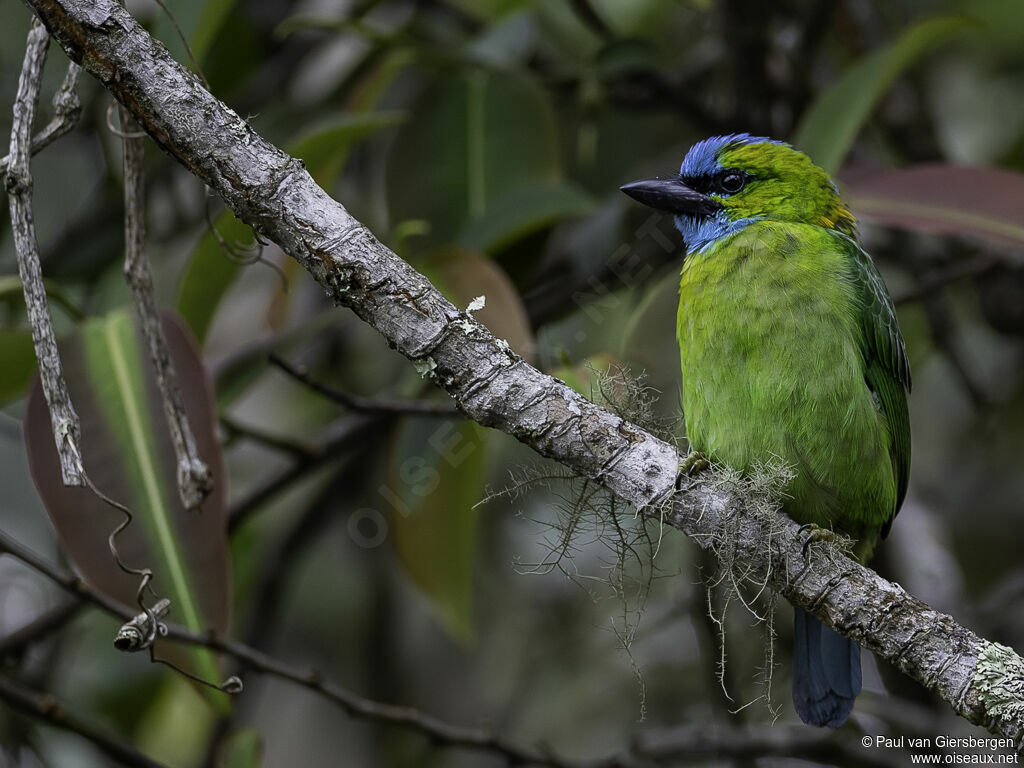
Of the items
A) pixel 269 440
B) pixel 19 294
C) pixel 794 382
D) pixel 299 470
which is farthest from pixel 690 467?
pixel 19 294

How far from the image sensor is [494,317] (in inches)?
87.1

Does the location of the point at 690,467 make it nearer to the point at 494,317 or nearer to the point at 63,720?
the point at 494,317

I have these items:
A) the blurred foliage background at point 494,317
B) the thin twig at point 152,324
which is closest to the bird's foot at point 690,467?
the blurred foliage background at point 494,317

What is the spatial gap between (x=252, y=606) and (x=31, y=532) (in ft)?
2.17

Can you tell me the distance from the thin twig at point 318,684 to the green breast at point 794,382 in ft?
2.57

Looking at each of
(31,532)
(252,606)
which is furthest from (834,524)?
(31,532)

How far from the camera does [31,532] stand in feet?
9.99

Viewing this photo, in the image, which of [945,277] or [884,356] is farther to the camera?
[945,277]

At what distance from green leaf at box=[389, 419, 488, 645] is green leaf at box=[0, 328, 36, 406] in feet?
2.80

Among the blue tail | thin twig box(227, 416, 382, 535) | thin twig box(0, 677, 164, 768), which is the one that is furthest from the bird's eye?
thin twig box(0, 677, 164, 768)

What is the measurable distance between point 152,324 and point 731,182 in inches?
50.1

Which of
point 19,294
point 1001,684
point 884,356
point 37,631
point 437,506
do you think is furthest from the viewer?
point 437,506

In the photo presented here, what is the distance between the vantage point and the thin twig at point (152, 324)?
162 cm

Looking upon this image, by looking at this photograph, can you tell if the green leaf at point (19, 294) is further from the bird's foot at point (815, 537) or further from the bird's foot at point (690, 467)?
the bird's foot at point (815, 537)
